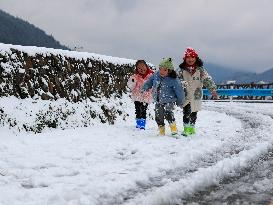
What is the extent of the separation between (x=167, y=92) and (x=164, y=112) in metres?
0.42

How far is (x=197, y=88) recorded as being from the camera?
9414mm

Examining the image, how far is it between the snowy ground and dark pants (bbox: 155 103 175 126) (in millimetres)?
383

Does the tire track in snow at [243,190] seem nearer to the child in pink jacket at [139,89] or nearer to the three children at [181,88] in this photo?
the three children at [181,88]

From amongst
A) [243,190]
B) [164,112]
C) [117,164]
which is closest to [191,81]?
[164,112]

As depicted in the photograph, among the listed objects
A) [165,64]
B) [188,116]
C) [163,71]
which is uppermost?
[165,64]

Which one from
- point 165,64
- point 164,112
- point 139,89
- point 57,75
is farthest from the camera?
point 139,89

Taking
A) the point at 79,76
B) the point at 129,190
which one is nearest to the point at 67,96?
the point at 79,76

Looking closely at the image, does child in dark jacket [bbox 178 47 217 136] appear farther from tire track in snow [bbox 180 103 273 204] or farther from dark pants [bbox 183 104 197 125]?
tire track in snow [bbox 180 103 273 204]

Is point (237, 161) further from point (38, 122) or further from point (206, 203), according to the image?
point (38, 122)

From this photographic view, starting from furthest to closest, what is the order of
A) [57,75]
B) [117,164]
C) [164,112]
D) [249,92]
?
[249,92] → [57,75] → [164,112] → [117,164]

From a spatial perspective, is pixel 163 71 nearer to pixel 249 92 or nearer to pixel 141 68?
pixel 141 68

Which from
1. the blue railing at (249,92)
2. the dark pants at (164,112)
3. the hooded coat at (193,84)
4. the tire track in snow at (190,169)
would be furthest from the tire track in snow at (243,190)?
the blue railing at (249,92)

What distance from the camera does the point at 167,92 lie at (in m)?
9.09

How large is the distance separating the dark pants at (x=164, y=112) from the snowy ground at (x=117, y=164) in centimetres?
38
